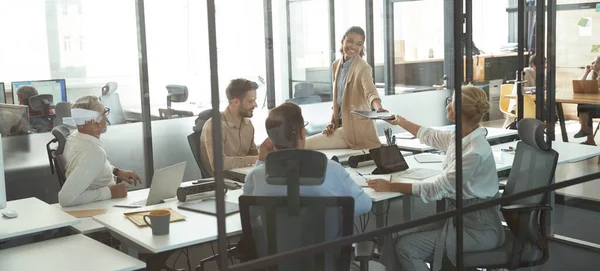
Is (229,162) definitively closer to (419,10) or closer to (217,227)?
(217,227)

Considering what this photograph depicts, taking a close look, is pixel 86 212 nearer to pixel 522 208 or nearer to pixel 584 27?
pixel 522 208

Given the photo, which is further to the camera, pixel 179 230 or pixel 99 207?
pixel 99 207

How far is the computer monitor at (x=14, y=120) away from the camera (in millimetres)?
5637

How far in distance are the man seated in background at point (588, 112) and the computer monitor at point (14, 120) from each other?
3999mm

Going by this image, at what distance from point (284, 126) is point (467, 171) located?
1.13 m

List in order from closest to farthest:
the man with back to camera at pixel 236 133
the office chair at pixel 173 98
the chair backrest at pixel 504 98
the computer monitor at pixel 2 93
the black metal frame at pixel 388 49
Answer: the man with back to camera at pixel 236 133 < the chair backrest at pixel 504 98 < the black metal frame at pixel 388 49 < the computer monitor at pixel 2 93 < the office chair at pixel 173 98

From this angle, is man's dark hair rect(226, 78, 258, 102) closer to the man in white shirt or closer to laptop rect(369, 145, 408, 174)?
laptop rect(369, 145, 408, 174)

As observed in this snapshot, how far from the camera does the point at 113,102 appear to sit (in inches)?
243

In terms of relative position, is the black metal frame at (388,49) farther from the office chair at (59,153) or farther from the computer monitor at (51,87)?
the computer monitor at (51,87)

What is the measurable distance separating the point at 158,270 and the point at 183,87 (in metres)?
3.12

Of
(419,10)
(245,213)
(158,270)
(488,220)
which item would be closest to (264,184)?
(245,213)

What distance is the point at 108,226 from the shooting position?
11.4ft

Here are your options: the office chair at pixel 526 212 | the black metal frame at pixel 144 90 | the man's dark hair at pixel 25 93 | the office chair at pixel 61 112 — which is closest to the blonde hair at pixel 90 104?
the office chair at pixel 61 112

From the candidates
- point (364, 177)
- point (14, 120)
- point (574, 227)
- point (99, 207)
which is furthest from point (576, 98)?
point (14, 120)
